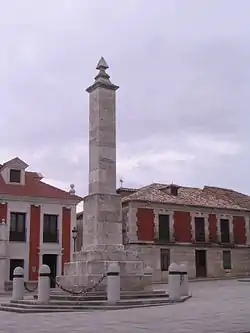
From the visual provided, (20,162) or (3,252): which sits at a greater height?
(20,162)

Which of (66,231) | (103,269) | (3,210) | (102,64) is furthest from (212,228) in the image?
(103,269)

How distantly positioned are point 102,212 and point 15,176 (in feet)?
60.8

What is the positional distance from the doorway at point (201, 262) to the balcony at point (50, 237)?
12.2 meters

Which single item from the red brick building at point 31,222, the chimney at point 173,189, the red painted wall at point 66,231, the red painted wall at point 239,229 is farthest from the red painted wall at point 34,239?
the red painted wall at point 239,229

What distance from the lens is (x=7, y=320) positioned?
44.9ft

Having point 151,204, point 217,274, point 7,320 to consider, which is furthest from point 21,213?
point 7,320

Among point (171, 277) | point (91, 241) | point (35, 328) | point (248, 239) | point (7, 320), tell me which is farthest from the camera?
point (248, 239)

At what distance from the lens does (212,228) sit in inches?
1743

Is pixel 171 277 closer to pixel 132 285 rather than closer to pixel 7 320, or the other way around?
pixel 132 285

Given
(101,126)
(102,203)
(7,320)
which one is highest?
(101,126)

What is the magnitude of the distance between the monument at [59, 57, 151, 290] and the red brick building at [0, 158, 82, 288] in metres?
15.5

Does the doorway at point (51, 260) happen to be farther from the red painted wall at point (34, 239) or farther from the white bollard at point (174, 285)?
the white bollard at point (174, 285)

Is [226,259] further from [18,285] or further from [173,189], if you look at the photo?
[18,285]

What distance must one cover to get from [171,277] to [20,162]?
2136 cm
